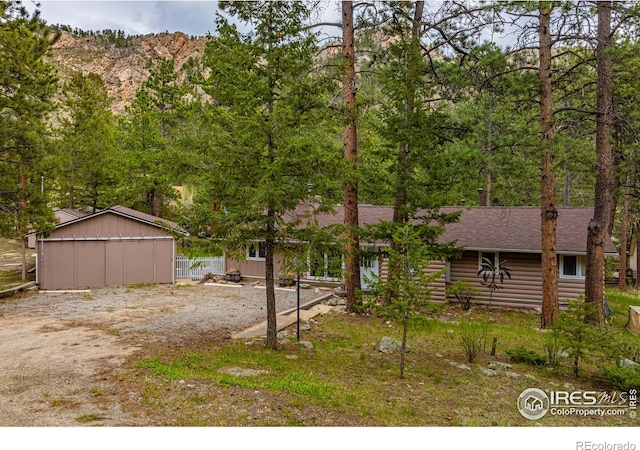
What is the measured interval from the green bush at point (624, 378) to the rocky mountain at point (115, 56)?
313 ft

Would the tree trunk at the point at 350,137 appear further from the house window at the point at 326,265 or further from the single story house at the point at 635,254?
the single story house at the point at 635,254

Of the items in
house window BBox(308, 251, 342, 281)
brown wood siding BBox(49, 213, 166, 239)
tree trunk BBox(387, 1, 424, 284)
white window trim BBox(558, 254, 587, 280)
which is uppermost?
tree trunk BBox(387, 1, 424, 284)

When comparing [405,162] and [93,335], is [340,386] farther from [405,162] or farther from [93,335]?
[405,162]

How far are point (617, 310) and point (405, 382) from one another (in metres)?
12.5

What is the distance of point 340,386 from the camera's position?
21.1 feet

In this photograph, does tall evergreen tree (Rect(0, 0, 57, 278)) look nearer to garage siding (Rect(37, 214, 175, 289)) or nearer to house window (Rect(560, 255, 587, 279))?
garage siding (Rect(37, 214, 175, 289))

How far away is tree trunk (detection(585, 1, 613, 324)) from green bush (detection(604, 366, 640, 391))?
3.91 meters

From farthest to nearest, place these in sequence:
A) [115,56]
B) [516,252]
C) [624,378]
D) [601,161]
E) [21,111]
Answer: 1. [115,56]
2. [516,252]
3. [21,111]
4. [601,161]
5. [624,378]

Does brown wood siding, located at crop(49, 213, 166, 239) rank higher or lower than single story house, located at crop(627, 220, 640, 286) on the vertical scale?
higher

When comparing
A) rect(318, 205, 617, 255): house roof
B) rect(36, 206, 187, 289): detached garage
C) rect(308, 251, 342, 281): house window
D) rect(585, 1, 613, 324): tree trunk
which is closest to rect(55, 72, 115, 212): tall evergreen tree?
rect(36, 206, 187, 289): detached garage

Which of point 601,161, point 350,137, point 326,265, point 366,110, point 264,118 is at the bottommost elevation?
point 326,265

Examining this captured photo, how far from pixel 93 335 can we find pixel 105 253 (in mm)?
8952

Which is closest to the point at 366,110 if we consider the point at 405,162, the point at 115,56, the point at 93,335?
the point at 405,162

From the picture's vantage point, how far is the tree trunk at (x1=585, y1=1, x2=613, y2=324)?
10773mm
